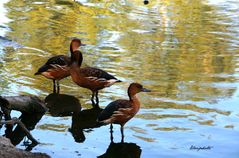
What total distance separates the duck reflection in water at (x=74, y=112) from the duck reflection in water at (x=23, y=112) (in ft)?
1.49

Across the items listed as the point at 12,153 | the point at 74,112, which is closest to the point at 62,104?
the point at 74,112

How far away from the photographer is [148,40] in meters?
16.3

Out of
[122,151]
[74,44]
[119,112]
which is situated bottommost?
[122,151]

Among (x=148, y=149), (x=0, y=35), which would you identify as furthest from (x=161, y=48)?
(x=148, y=149)

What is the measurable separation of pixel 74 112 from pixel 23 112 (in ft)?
3.45

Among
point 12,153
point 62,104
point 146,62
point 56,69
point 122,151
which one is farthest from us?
point 146,62

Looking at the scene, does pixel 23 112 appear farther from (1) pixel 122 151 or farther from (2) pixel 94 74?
(1) pixel 122 151

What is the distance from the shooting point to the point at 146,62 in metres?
14.2

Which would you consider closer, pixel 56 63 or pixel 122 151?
pixel 122 151

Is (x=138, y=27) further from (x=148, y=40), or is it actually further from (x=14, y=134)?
(x=14, y=134)

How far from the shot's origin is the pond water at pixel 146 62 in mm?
9180

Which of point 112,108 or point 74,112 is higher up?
point 112,108

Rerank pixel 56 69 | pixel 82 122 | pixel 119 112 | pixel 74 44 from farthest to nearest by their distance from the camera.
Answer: pixel 74 44 < pixel 56 69 < pixel 82 122 < pixel 119 112

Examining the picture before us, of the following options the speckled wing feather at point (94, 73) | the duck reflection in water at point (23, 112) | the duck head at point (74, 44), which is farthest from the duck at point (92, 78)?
the duck reflection in water at point (23, 112)
